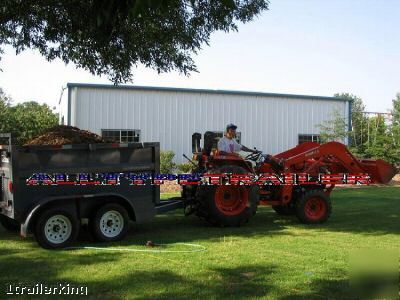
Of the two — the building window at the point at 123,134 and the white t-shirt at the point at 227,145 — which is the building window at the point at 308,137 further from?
the white t-shirt at the point at 227,145

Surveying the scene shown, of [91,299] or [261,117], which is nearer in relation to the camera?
[91,299]

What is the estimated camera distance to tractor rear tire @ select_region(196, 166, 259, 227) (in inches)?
388

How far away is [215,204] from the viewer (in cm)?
988

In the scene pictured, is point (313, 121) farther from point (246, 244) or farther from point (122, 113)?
point (246, 244)

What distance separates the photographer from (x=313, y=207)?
1084 cm

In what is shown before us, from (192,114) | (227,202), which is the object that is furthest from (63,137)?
(192,114)

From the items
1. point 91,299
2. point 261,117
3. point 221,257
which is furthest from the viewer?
point 261,117

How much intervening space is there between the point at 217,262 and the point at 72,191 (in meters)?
2.60

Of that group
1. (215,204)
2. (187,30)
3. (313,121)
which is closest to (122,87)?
(313,121)

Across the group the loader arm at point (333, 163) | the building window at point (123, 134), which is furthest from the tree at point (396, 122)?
the loader arm at point (333, 163)

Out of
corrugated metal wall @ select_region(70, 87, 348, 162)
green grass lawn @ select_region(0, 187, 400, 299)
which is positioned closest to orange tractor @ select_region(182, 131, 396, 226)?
green grass lawn @ select_region(0, 187, 400, 299)

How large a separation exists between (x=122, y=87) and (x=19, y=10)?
528 inches

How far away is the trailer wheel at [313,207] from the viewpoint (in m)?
10.5

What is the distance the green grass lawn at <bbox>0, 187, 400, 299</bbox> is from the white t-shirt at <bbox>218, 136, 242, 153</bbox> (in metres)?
1.51
